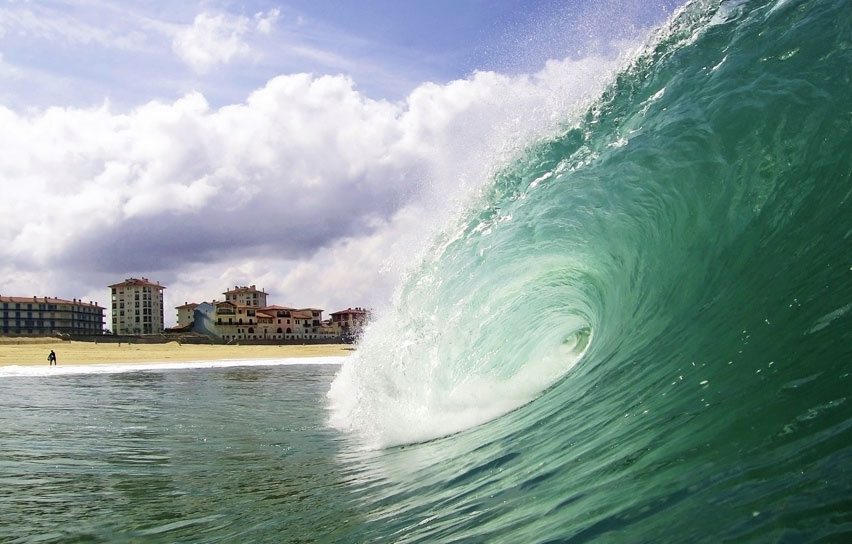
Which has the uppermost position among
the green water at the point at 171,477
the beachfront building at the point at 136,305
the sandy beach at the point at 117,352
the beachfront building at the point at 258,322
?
the beachfront building at the point at 136,305

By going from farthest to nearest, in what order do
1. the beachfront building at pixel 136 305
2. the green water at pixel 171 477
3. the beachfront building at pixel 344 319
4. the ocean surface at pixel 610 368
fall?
the beachfront building at pixel 136 305 < the beachfront building at pixel 344 319 < the green water at pixel 171 477 < the ocean surface at pixel 610 368

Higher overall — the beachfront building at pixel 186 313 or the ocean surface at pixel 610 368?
the beachfront building at pixel 186 313

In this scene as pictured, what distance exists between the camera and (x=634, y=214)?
817 centimetres

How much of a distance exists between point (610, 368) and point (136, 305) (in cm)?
16133

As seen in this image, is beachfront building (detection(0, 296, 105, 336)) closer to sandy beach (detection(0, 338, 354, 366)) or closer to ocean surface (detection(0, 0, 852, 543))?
sandy beach (detection(0, 338, 354, 366))

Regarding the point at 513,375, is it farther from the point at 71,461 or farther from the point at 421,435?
the point at 71,461

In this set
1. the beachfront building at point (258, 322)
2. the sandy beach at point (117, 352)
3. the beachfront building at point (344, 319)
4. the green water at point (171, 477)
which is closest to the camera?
the green water at point (171, 477)

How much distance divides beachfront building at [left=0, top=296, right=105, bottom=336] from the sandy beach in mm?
71678

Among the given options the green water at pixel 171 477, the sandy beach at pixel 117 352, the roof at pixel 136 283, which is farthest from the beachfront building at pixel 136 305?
the green water at pixel 171 477

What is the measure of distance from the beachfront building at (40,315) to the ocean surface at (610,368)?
148 m

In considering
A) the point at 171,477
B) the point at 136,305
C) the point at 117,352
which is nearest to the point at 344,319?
the point at 136,305

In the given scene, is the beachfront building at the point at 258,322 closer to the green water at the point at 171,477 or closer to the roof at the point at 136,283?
the roof at the point at 136,283

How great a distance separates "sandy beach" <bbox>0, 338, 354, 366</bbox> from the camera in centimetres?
5681

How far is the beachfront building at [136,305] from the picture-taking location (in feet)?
501
